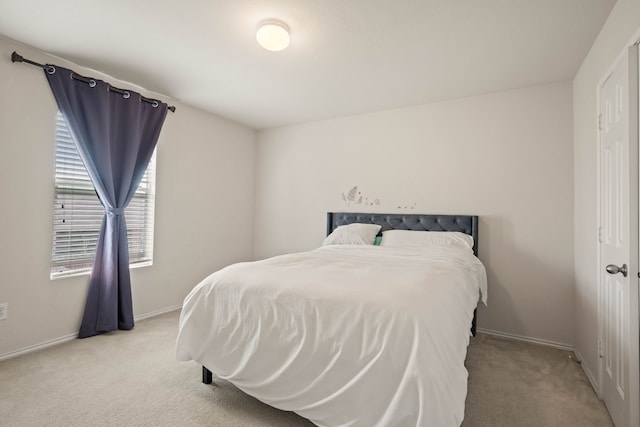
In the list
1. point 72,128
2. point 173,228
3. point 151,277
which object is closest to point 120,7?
point 72,128

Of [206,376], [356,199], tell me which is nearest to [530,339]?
[356,199]

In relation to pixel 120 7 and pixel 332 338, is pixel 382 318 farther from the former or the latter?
pixel 120 7

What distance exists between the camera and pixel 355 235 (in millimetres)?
3291

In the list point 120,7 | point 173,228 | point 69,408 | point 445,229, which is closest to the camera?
point 69,408

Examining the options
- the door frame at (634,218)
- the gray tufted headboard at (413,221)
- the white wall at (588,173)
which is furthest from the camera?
the gray tufted headboard at (413,221)

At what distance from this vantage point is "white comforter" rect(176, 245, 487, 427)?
3.94ft

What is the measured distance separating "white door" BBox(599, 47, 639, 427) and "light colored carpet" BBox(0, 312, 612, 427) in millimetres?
313

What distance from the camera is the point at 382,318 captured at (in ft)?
4.35

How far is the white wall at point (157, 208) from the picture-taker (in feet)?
7.52

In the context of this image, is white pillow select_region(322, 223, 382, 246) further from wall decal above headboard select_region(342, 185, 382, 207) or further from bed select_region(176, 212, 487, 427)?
bed select_region(176, 212, 487, 427)

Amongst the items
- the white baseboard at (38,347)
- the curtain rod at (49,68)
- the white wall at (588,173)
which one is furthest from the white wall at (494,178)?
the white baseboard at (38,347)

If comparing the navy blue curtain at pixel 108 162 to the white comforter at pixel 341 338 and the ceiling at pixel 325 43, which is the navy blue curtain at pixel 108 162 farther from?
the white comforter at pixel 341 338

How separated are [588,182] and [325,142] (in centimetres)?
277

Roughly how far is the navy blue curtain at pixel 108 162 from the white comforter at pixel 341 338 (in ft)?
4.55
